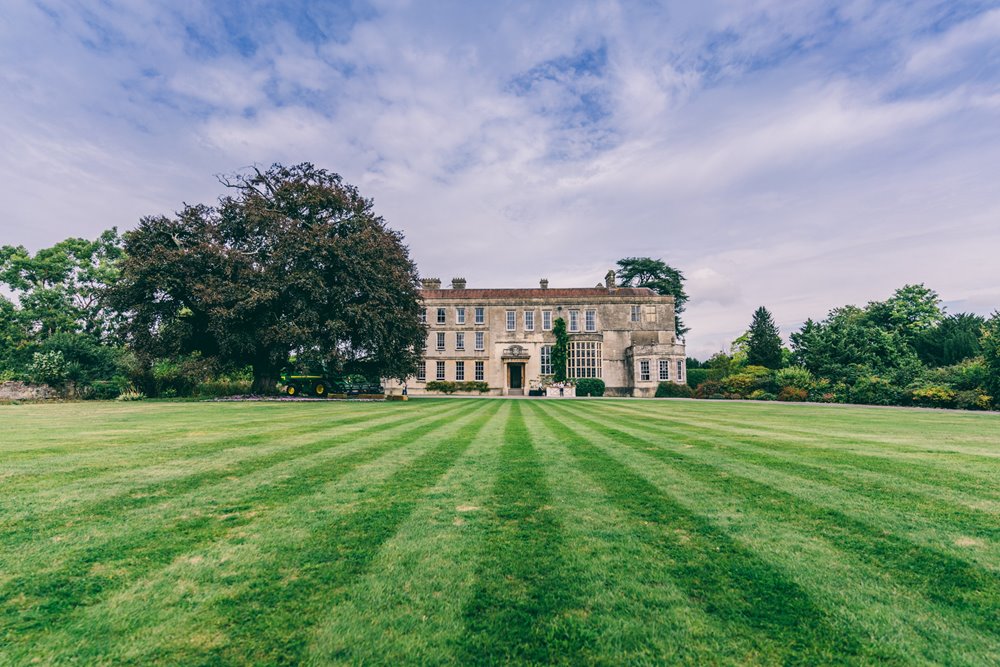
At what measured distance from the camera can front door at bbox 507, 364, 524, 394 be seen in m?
40.8

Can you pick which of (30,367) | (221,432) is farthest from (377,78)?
(30,367)

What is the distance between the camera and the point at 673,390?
35031mm

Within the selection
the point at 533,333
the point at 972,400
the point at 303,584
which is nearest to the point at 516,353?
the point at 533,333

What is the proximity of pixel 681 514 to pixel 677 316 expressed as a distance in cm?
5323

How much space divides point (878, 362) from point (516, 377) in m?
25.3

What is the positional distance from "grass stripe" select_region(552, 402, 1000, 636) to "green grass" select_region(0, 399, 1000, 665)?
0.06ft

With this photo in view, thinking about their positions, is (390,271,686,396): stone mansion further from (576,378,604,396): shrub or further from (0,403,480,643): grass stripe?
(0,403,480,643): grass stripe

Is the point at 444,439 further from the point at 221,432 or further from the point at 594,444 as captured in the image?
the point at 221,432

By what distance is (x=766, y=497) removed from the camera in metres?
4.57

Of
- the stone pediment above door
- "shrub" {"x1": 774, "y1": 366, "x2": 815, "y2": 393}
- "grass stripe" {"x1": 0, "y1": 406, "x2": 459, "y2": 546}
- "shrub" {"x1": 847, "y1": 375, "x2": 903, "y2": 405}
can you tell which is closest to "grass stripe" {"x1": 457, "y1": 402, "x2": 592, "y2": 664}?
"grass stripe" {"x1": 0, "y1": 406, "x2": 459, "y2": 546}

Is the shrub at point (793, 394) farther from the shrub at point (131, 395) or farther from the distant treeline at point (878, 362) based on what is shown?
the shrub at point (131, 395)

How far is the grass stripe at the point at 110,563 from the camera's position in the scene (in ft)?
7.68

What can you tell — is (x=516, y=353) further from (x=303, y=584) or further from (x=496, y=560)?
(x=303, y=584)

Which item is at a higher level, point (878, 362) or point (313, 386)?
point (878, 362)
